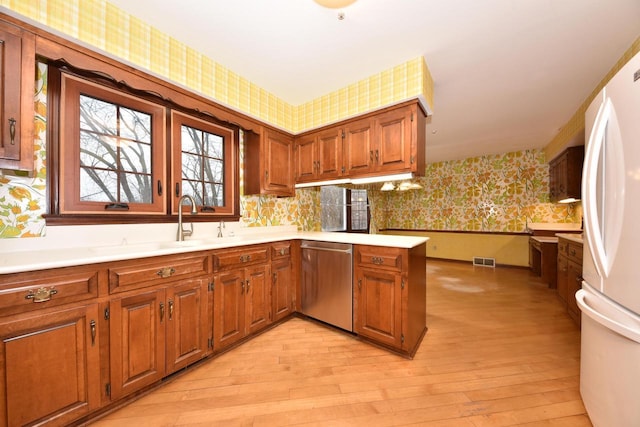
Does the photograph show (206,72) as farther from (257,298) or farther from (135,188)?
(257,298)

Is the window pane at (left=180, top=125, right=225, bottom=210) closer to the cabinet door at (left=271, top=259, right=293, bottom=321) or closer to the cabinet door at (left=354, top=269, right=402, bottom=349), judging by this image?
the cabinet door at (left=271, top=259, right=293, bottom=321)

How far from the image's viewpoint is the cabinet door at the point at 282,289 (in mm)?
2365

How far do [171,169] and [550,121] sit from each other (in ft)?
16.1

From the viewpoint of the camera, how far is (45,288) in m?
1.15

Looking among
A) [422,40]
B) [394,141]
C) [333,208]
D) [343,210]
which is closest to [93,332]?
[394,141]

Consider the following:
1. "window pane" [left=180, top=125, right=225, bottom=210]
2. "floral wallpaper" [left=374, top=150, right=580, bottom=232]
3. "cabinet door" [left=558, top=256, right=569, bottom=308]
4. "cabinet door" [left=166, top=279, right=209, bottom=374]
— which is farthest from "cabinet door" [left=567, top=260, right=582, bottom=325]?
"window pane" [left=180, top=125, right=225, bottom=210]

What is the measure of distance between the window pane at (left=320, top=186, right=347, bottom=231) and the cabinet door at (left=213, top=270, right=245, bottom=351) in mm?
2073

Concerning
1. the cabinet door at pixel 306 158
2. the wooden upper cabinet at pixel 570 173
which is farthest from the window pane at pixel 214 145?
the wooden upper cabinet at pixel 570 173

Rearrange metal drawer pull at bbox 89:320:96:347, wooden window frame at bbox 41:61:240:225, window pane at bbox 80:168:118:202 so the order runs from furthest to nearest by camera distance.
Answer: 1. window pane at bbox 80:168:118:202
2. wooden window frame at bbox 41:61:240:225
3. metal drawer pull at bbox 89:320:96:347

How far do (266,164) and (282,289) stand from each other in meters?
1.35

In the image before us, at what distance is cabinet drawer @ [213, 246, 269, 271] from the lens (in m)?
1.87

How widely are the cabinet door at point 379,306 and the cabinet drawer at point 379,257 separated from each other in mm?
59

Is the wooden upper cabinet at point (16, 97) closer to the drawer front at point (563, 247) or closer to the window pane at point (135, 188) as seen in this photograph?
the window pane at point (135, 188)

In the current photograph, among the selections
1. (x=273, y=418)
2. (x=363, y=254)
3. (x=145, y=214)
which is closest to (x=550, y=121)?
(x=363, y=254)
